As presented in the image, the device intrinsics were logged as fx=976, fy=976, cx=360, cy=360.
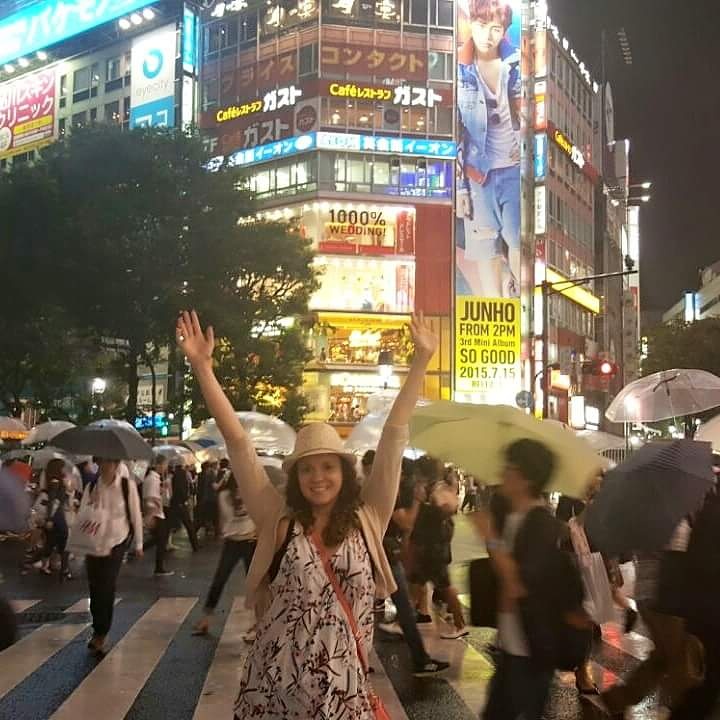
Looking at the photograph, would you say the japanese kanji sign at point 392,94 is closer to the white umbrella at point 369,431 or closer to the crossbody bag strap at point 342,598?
the white umbrella at point 369,431

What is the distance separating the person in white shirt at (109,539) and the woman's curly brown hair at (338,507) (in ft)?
17.2

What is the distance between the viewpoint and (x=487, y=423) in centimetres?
687

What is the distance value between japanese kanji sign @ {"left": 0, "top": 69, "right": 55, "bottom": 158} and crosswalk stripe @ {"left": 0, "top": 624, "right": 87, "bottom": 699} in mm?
57464

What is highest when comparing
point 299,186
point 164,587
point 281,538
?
point 299,186

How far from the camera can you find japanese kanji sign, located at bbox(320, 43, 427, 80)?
152 ft

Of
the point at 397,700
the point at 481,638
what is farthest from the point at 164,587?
the point at 397,700

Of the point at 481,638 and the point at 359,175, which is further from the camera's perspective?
the point at 359,175

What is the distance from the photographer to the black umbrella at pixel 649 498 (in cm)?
478

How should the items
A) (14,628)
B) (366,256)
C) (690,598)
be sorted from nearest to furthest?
1. (14,628)
2. (690,598)
3. (366,256)

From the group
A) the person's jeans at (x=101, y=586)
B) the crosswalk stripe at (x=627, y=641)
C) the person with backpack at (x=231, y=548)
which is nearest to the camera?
the person's jeans at (x=101, y=586)

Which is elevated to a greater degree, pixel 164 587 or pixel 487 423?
→ pixel 487 423

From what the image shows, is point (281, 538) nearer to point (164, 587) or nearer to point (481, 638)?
point (481, 638)

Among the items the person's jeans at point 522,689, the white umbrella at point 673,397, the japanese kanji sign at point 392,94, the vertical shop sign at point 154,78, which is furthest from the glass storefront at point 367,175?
the person's jeans at point 522,689

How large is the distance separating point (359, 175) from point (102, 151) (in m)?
18.7
